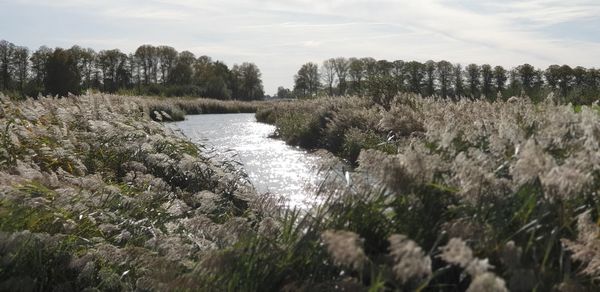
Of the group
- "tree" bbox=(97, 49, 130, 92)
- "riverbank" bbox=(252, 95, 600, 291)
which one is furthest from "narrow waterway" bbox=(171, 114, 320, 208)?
"tree" bbox=(97, 49, 130, 92)

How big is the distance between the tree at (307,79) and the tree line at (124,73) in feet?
30.0

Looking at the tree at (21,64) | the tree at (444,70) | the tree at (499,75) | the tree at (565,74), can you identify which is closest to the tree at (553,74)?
the tree at (565,74)

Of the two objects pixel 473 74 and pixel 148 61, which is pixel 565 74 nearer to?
pixel 473 74

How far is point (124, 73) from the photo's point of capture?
223 ft

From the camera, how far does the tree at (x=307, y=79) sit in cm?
7556

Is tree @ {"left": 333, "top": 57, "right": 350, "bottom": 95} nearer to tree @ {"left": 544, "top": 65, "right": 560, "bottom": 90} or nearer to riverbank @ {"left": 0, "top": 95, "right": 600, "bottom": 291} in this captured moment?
→ tree @ {"left": 544, "top": 65, "right": 560, "bottom": 90}

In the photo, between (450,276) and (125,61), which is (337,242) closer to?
(450,276)

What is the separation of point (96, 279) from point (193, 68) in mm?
76237

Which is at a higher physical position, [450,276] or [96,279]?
[450,276]

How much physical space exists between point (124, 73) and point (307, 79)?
75.2 ft

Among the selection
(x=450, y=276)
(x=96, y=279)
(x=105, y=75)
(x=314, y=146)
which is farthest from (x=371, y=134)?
(x=105, y=75)

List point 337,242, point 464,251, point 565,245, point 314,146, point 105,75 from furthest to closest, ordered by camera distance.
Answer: point 105,75, point 314,146, point 565,245, point 337,242, point 464,251

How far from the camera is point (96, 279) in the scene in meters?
4.06

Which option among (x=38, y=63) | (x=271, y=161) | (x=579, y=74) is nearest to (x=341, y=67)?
(x=579, y=74)
